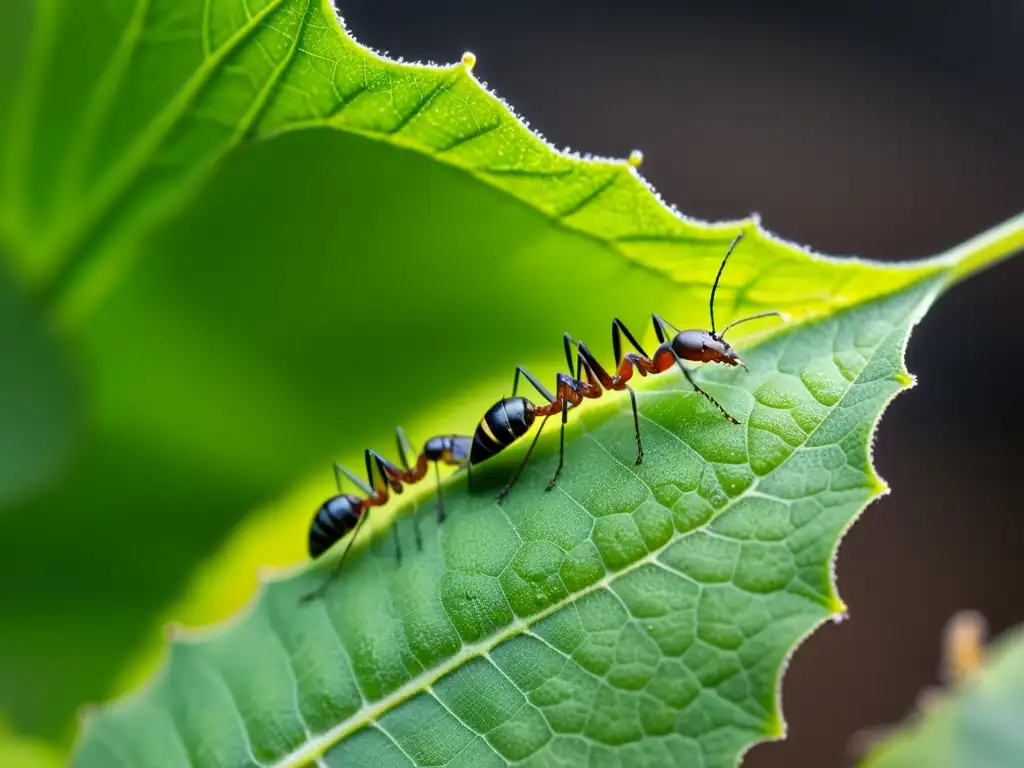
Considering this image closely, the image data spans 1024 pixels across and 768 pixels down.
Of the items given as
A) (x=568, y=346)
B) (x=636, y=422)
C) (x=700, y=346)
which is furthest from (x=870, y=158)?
(x=636, y=422)

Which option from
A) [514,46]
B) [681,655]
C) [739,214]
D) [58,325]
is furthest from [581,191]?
[514,46]

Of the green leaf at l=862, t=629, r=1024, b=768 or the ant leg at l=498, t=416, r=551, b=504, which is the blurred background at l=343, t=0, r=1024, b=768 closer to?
the green leaf at l=862, t=629, r=1024, b=768

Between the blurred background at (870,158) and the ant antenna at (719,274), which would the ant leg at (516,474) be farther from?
the blurred background at (870,158)

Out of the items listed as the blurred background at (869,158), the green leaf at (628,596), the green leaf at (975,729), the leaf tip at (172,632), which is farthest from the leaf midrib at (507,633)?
the blurred background at (869,158)

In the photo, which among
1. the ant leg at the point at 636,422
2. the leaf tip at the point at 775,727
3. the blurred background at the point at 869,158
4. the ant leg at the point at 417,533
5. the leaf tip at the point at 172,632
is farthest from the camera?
the blurred background at the point at 869,158

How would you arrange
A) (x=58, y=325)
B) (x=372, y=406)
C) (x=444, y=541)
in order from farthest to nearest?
1. (x=372, y=406)
2. (x=58, y=325)
3. (x=444, y=541)

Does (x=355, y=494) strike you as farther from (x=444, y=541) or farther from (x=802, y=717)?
(x=802, y=717)
